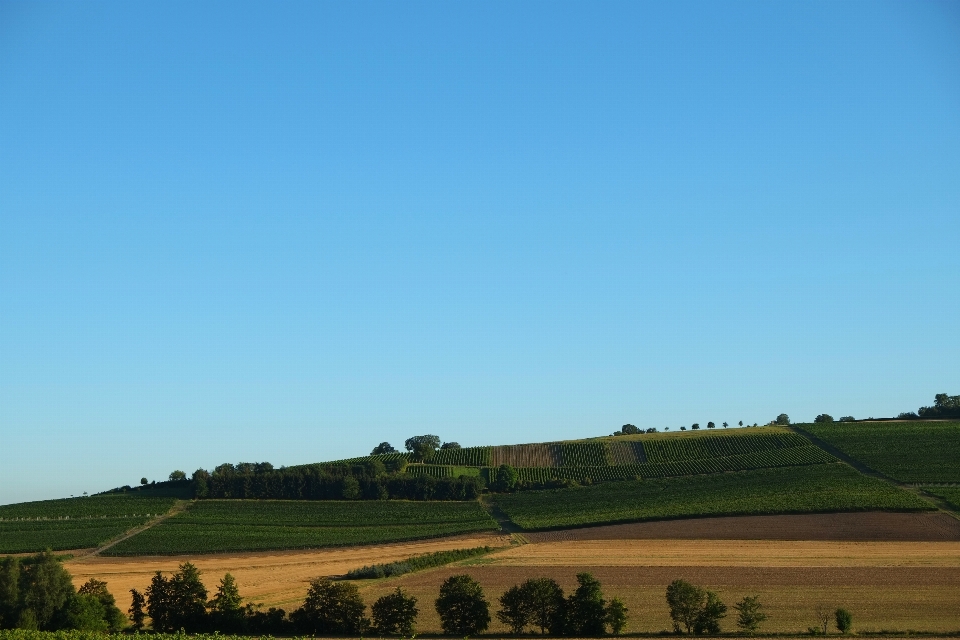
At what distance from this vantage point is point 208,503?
469 feet

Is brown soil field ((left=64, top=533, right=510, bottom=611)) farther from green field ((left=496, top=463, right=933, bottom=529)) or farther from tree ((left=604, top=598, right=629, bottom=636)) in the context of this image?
tree ((left=604, top=598, right=629, bottom=636))

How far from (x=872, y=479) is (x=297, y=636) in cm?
8149

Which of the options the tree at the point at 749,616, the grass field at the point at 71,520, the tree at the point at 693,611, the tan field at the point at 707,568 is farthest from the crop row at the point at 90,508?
the tree at the point at 749,616

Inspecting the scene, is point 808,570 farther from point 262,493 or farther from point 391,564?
point 262,493

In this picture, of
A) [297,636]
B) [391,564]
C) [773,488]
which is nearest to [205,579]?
[391,564]

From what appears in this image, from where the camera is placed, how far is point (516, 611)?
215ft

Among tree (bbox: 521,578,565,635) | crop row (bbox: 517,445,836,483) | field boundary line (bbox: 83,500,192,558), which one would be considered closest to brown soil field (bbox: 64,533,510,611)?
field boundary line (bbox: 83,500,192,558)

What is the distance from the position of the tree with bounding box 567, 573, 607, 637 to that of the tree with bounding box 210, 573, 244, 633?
21.9 meters

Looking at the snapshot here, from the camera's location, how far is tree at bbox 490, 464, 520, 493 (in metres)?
144

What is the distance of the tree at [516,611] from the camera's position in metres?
65.6

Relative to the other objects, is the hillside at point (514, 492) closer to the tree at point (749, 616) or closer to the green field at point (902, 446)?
the green field at point (902, 446)

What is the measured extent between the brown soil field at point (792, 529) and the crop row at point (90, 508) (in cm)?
6002

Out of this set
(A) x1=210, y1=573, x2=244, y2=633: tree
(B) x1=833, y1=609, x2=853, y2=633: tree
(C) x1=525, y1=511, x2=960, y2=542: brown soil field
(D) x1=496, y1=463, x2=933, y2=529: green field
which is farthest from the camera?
(D) x1=496, y1=463, x2=933, y2=529: green field

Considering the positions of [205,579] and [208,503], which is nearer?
[205,579]
